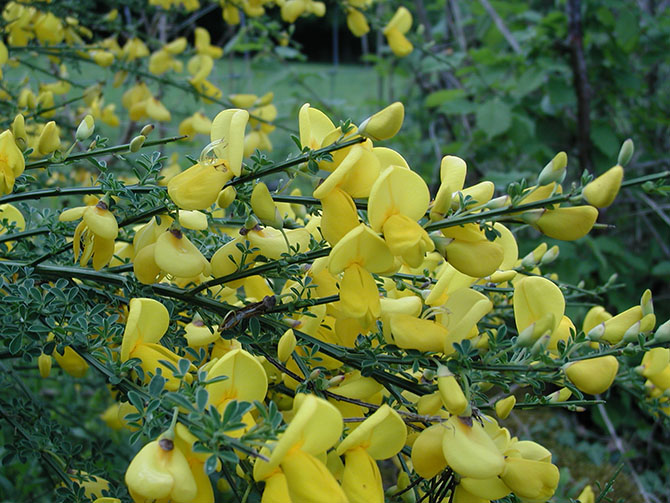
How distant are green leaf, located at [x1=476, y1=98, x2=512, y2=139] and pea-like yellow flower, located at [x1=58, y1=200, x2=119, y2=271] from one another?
173 cm

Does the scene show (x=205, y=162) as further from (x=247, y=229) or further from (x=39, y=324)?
(x=39, y=324)

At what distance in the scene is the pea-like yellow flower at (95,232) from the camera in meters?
0.62

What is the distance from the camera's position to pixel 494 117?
88.7 inches

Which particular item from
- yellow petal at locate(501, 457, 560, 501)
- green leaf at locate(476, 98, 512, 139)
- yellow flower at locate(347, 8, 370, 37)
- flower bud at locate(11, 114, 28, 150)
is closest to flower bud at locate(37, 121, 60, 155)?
flower bud at locate(11, 114, 28, 150)

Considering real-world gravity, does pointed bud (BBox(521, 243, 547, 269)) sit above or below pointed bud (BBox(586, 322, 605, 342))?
below

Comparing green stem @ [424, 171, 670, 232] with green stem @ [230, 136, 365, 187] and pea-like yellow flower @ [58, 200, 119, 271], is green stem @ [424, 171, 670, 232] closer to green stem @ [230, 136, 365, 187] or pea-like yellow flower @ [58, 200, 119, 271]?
green stem @ [230, 136, 365, 187]

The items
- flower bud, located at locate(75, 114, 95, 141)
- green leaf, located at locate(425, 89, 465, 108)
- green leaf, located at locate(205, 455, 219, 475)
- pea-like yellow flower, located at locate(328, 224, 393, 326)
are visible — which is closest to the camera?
green leaf, located at locate(205, 455, 219, 475)

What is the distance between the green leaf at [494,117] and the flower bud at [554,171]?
1.69 metres

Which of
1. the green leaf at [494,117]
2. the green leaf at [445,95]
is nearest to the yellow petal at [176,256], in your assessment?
the green leaf at [494,117]

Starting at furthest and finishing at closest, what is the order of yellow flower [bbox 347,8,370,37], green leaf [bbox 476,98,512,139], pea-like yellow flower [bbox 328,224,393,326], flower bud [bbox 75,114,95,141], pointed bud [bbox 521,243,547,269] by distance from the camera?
green leaf [bbox 476,98,512,139] < yellow flower [bbox 347,8,370,37] < pointed bud [bbox 521,243,547,269] < flower bud [bbox 75,114,95,141] < pea-like yellow flower [bbox 328,224,393,326]

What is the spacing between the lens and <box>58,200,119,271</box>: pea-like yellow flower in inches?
24.6

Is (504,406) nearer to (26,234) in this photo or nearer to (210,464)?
(210,464)

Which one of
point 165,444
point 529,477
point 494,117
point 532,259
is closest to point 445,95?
point 494,117

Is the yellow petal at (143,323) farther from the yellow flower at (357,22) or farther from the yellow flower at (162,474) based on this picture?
the yellow flower at (357,22)
